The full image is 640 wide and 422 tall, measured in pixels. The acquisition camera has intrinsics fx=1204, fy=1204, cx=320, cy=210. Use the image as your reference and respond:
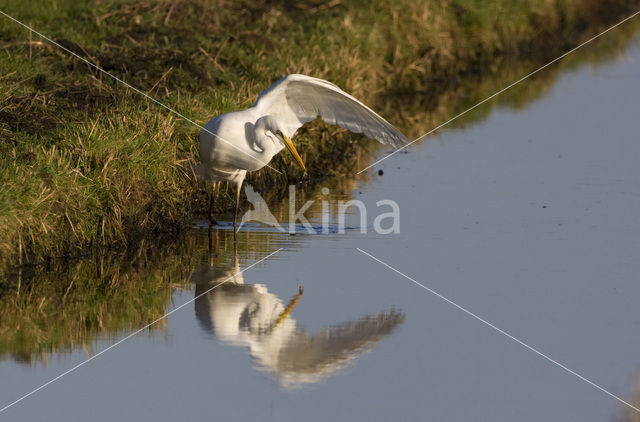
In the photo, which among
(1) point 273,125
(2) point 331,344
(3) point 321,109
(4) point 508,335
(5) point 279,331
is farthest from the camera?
(3) point 321,109

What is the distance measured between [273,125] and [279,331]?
8.79ft

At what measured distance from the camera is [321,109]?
36.8 feet

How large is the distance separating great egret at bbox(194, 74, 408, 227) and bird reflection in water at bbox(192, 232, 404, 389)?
1520mm

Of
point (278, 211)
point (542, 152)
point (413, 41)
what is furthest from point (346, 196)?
point (413, 41)

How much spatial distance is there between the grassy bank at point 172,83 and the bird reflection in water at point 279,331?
50.4 inches

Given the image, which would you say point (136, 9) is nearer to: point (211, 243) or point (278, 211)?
point (278, 211)

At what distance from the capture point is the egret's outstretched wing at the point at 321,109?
424 inches

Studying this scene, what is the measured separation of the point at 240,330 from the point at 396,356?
1.17 m

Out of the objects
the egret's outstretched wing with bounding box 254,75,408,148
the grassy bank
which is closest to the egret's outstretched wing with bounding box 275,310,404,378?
the grassy bank

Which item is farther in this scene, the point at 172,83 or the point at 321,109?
the point at 172,83

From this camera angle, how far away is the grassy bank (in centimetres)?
973

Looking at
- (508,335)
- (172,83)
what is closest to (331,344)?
(508,335)

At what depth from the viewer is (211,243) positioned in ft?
34.5

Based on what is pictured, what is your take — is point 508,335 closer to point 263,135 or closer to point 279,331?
point 279,331
